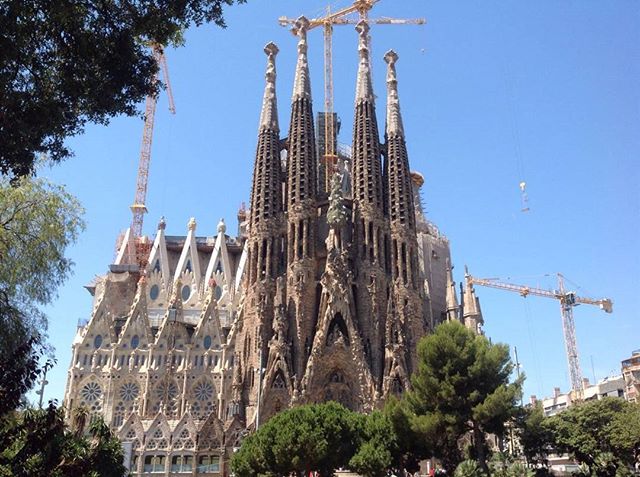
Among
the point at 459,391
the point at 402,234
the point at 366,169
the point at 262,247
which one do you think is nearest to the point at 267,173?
the point at 262,247

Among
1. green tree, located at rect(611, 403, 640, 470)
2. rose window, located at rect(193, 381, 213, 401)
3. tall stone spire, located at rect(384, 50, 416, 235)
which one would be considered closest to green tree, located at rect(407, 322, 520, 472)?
green tree, located at rect(611, 403, 640, 470)

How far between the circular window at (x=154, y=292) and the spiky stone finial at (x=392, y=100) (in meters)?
26.0

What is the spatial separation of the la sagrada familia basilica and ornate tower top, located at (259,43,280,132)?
12cm

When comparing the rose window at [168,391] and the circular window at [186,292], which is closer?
the rose window at [168,391]

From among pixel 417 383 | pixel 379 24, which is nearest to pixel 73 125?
pixel 417 383

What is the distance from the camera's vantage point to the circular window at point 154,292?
55000 mm

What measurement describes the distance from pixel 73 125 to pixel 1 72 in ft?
6.47

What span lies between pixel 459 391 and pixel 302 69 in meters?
35.4

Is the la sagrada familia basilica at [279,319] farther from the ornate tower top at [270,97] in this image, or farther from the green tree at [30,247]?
the green tree at [30,247]

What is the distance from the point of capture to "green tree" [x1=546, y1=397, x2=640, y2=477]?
3070cm

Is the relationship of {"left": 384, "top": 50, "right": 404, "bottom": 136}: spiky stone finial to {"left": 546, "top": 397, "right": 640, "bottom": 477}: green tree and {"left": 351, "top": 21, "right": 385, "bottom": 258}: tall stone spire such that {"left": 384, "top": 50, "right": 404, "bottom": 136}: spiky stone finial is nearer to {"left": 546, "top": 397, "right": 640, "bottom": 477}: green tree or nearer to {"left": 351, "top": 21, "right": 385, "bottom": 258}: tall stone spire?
{"left": 351, "top": 21, "right": 385, "bottom": 258}: tall stone spire

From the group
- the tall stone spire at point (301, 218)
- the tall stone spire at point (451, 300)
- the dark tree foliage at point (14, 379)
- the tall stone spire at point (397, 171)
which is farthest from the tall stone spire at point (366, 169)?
the dark tree foliage at point (14, 379)

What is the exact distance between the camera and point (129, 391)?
45562 millimetres

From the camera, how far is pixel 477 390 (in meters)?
27.8
